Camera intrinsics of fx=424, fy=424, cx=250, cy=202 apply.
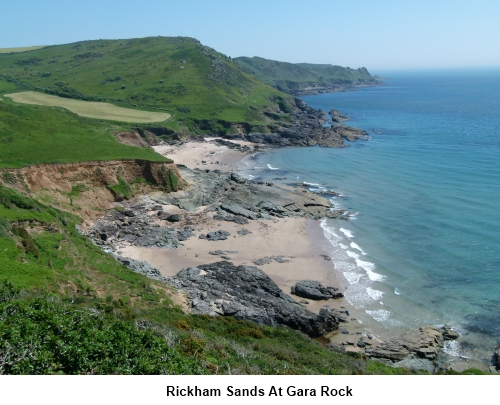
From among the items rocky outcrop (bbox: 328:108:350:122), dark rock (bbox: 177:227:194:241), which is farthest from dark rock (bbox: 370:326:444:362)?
rocky outcrop (bbox: 328:108:350:122)

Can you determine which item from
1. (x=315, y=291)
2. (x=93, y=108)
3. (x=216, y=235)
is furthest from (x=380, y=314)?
(x=93, y=108)

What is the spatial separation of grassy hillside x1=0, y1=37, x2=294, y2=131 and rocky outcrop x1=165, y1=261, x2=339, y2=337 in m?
77.5

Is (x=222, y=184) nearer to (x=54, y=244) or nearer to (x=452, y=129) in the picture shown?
(x=54, y=244)

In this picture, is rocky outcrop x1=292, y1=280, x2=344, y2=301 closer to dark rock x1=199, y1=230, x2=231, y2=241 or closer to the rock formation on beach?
the rock formation on beach

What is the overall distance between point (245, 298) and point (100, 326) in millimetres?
19800

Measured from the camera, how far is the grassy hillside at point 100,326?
1603 centimetres

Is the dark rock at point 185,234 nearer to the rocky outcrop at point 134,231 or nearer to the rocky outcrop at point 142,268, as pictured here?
the rocky outcrop at point 134,231

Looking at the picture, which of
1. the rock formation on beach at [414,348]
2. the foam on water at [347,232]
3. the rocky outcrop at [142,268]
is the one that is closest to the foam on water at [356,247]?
the foam on water at [347,232]

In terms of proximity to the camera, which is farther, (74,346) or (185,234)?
(185,234)

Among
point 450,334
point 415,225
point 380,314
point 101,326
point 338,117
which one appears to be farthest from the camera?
point 338,117

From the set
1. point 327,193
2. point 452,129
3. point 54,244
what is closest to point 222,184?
point 327,193

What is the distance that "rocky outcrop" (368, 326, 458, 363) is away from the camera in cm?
3186

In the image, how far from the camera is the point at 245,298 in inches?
1480

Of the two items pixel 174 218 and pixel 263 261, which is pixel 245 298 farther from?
pixel 174 218
